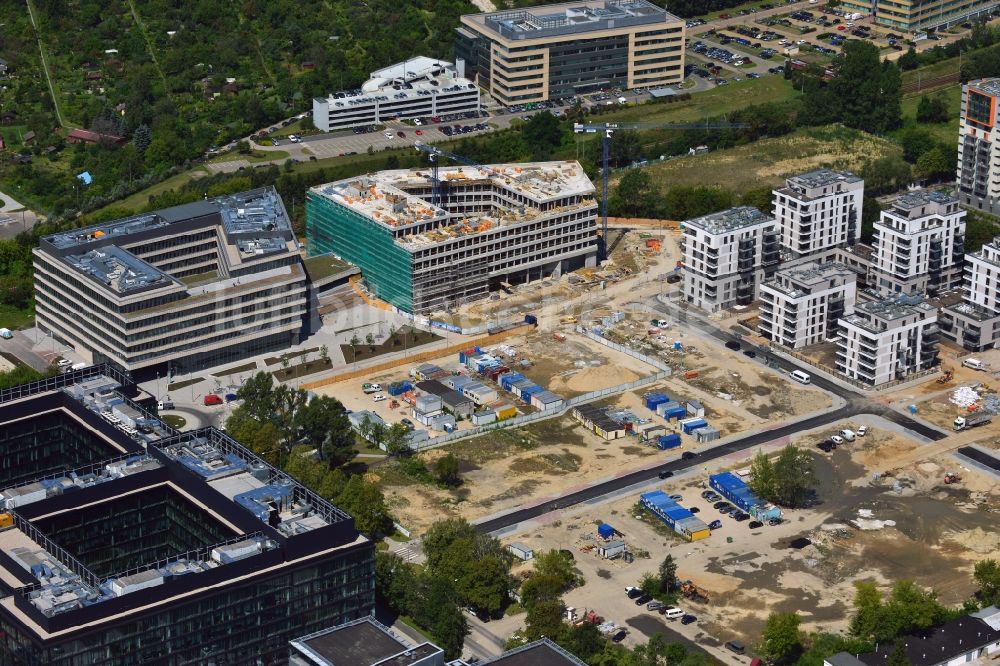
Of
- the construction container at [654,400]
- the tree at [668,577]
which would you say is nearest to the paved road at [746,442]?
the construction container at [654,400]

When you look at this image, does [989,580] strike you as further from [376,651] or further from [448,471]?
[376,651]

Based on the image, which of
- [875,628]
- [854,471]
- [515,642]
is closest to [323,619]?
[515,642]

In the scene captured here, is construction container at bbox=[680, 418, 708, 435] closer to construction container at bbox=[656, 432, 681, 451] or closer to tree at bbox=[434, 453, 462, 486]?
construction container at bbox=[656, 432, 681, 451]

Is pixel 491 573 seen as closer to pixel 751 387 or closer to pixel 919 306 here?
pixel 751 387

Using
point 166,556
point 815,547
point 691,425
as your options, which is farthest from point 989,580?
point 166,556

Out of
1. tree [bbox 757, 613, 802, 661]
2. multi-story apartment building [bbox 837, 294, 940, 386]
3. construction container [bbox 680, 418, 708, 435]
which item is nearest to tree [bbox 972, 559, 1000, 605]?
tree [bbox 757, 613, 802, 661]

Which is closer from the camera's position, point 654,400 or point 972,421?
point 972,421

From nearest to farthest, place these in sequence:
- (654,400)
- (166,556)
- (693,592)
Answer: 1. (166,556)
2. (693,592)
3. (654,400)

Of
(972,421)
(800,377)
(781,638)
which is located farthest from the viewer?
(800,377)
